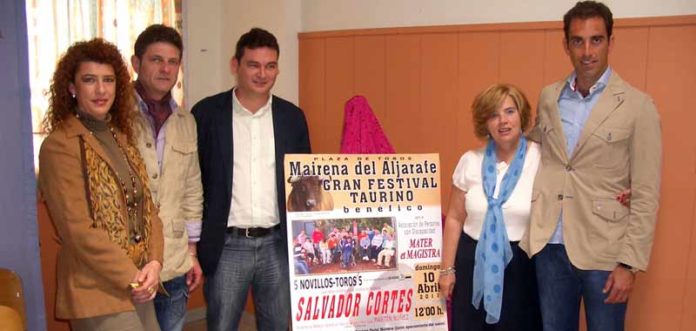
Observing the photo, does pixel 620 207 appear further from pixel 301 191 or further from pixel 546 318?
pixel 301 191

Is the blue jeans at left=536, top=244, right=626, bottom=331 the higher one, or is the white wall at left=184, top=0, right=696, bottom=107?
the white wall at left=184, top=0, right=696, bottom=107

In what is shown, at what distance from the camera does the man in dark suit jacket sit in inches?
85.9

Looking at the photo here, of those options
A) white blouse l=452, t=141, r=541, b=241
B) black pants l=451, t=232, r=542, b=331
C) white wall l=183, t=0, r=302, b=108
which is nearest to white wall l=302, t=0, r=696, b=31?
white wall l=183, t=0, r=302, b=108

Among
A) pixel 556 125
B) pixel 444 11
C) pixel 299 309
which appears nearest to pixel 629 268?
pixel 556 125

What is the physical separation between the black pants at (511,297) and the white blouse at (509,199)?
0.06 meters

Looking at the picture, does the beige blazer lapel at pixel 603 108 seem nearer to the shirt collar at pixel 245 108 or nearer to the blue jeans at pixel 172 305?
the shirt collar at pixel 245 108

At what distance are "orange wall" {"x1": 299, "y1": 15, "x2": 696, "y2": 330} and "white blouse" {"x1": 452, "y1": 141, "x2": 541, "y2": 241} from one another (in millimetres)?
771

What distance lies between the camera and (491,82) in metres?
2.88

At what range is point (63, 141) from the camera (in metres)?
1.69

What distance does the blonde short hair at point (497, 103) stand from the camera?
2.11m

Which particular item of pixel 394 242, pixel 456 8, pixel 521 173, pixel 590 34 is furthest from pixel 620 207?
pixel 456 8

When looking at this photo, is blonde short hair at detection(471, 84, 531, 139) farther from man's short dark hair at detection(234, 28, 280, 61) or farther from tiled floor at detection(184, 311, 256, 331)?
tiled floor at detection(184, 311, 256, 331)

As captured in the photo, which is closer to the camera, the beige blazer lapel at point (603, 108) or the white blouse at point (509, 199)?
the beige blazer lapel at point (603, 108)

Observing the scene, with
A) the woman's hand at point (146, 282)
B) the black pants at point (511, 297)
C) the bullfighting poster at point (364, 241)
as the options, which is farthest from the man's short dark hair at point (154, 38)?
the black pants at point (511, 297)
